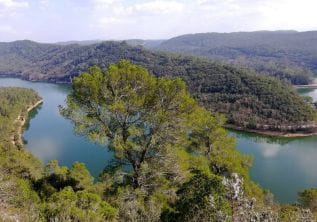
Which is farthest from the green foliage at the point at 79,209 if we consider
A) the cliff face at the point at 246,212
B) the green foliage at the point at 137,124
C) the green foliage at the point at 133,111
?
the cliff face at the point at 246,212

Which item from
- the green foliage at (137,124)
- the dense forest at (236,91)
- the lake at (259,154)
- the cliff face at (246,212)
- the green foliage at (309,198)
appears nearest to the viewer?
the cliff face at (246,212)

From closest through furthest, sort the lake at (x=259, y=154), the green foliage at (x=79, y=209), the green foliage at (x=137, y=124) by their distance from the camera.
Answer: the green foliage at (x=79, y=209)
the green foliage at (x=137, y=124)
the lake at (x=259, y=154)

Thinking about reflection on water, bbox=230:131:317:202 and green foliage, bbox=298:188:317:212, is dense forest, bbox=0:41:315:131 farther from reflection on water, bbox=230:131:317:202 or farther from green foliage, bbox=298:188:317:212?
green foliage, bbox=298:188:317:212

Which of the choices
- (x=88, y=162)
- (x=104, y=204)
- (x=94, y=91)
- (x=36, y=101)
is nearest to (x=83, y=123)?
(x=94, y=91)

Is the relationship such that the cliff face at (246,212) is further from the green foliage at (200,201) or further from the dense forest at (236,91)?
the dense forest at (236,91)

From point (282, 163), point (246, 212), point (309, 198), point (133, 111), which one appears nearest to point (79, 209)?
point (133, 111)

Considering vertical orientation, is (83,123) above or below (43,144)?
above

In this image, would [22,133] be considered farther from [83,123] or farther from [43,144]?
[83,123]

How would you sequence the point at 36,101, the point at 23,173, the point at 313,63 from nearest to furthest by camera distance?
the point at 23,173
the point at 36,101
the point at 313,63
